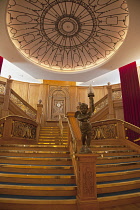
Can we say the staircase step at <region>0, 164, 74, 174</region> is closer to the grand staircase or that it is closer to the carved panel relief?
the grand staircase

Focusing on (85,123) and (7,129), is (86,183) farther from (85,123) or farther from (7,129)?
(7,129)

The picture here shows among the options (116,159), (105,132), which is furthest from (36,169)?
(105,132)

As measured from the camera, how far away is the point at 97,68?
7285mm

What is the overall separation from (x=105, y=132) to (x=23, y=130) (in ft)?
10.5

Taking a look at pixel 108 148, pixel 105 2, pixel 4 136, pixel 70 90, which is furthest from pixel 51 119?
pixel 105 2

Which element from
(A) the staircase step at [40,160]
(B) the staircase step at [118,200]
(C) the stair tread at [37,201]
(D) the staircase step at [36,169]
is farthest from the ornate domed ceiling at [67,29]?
(C) the stair tread at [37,201]

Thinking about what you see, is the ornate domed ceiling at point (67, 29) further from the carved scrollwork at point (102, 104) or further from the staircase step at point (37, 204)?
the staircase step at point (37, 204)

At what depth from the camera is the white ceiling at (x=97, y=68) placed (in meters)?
4.37

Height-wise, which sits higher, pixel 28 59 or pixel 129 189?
pixel 28 59

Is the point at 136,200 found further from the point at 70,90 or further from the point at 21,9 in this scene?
the point at 70,90

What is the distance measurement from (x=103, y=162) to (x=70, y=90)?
7343 mm

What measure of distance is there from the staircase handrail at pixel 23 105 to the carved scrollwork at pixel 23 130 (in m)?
2.26

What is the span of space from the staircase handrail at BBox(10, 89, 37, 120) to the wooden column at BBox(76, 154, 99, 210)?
19.1ft

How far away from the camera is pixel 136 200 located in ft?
7.23
